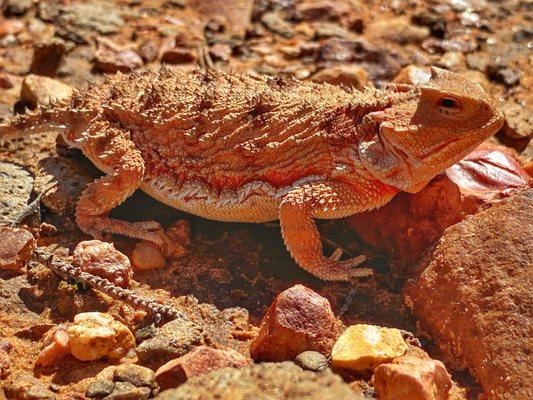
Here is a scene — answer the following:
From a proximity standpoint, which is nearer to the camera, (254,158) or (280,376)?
(280,376)

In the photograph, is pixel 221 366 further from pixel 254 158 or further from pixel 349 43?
pixel 349 43

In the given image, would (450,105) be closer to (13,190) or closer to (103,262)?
(103,262)

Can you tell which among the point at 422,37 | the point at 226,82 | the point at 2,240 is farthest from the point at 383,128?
the point at 422,37

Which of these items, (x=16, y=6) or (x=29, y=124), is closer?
(x=29, y=124)

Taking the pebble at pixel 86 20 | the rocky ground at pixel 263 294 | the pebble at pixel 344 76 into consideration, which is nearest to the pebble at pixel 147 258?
the rocky ground at pixel 263 294

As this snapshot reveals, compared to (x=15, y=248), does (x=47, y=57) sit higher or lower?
higher

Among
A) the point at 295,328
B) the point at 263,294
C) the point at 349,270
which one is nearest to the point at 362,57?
the point at 349,270

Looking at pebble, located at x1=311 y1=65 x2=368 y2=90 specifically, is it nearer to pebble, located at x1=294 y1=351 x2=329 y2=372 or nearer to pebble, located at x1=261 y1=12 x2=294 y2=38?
pebble, located at x1=261 y1=12 x2=294 y2=38
